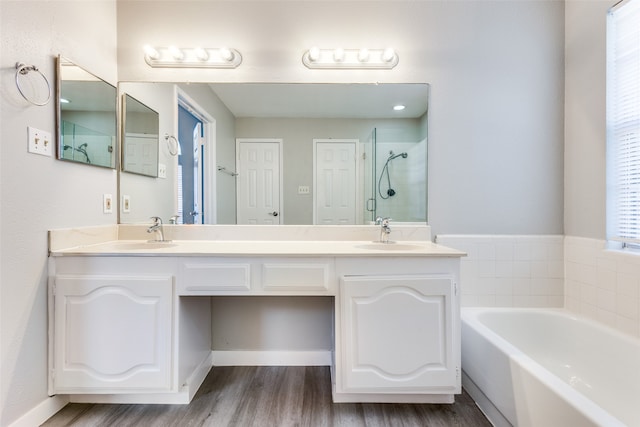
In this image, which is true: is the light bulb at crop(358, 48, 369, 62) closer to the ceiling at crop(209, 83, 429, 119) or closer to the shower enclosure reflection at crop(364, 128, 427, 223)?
the ceiling at crop(209, 83, 429, 119)

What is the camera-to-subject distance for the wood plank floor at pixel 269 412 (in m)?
1.45

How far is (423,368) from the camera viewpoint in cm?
147

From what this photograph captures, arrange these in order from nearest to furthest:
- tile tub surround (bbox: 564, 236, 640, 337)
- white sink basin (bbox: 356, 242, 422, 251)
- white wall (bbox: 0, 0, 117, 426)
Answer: white wall (bbox: 0, 0, 117, 426) → tile tub surround (bbox: 564, 236, 640, 337) → white sink basin (bbox: 356, 242, 422, 251)

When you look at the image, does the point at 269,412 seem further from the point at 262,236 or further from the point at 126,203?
the point at 126,203

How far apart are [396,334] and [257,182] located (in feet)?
4.05

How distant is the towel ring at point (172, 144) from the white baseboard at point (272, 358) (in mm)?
1346

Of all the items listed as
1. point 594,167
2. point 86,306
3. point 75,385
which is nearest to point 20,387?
point 75,385

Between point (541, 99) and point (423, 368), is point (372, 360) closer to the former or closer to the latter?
point (423, 368)

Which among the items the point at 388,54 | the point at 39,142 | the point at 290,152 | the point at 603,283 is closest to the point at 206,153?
the point at 290,152

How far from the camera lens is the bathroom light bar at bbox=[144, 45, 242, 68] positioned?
6.23 feet

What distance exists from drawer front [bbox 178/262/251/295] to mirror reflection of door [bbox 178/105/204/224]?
582 mm

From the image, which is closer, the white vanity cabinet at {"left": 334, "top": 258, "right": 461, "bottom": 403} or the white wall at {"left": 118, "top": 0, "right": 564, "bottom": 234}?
the white vanity cabinet at {"left": 334, "top": 258, "right": 461, "bottom": 403}

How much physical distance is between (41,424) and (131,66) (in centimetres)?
201

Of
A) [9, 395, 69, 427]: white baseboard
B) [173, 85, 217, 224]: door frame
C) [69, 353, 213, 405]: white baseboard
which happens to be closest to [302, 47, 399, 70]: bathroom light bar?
[173, 85, 217, 224]: door frame
